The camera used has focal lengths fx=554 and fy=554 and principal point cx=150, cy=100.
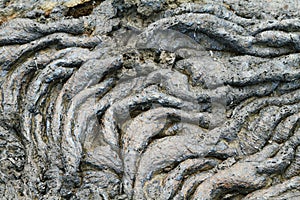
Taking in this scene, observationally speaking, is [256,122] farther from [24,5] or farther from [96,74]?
[24,5]

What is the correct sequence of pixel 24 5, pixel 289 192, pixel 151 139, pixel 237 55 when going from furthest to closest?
pixel 24 5 < pixel 237 55 < pixel 151 139 < pixel 289 192

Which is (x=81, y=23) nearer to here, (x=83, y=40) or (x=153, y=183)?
(x=83, y=40)

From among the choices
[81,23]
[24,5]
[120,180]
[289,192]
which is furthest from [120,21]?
[289,192]

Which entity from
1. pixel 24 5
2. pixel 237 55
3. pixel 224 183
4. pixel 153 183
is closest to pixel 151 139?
pixel 153 183

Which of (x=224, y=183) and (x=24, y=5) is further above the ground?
(x=24, y=5)

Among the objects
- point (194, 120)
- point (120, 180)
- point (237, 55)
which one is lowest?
point (120, 180)

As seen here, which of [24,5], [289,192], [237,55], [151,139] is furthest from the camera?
[24,5]

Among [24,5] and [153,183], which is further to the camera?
[24,5]
